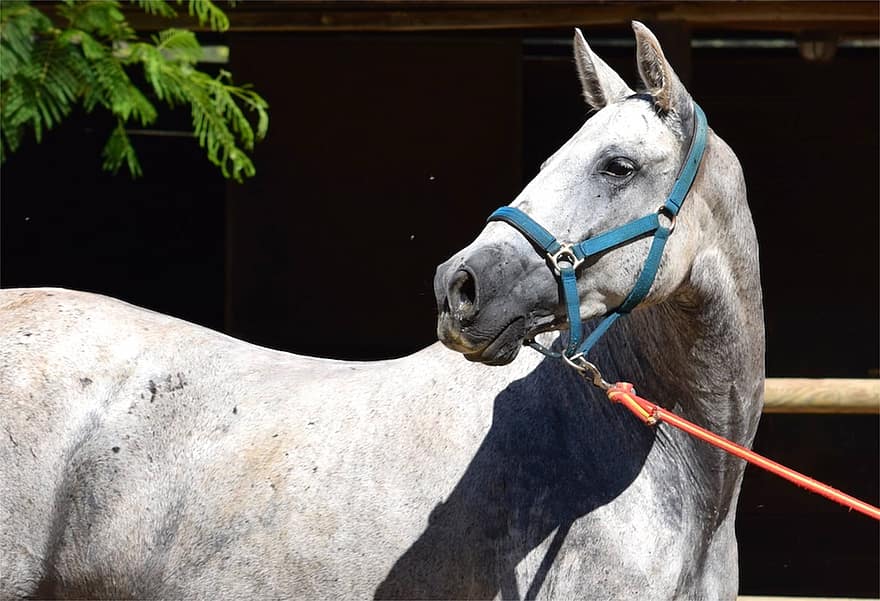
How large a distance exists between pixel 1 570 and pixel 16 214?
6.73 meters

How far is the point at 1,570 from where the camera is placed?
234 cm

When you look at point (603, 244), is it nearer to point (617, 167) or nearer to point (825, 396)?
point (617, 167)

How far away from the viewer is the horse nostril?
1949 millimetres

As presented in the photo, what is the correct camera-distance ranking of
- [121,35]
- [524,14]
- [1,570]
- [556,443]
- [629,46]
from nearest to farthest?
1. [556,443]
2. [1,570]
3. [121,35]
4. [524,14]
5. [629,46]

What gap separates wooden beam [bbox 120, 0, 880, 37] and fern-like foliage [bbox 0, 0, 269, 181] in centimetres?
66

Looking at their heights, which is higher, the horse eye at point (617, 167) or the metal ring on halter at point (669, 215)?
the horse eye at point (617, 167)

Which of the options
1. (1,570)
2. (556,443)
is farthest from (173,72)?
(556,443)

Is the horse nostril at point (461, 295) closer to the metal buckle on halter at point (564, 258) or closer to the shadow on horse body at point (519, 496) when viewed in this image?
the metal buckle on halter at point (564, 258)

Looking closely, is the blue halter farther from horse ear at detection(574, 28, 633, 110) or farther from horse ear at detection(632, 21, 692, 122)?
horse ear at detection(574, 28, 633, 110)

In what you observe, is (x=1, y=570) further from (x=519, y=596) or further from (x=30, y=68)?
(x=30, y=68)

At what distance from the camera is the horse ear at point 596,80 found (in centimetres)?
225

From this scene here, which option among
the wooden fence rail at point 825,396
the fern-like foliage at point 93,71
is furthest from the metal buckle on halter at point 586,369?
the fern-like foliage at point 93,71

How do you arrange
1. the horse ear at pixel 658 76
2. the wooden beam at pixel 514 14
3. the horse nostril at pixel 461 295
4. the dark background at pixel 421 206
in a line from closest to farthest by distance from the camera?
the horse nostril at pixel 461 295
the horse ear at pixel 658 76
the wooden beam at pixel 514 14
the dark background at pixel 421 206

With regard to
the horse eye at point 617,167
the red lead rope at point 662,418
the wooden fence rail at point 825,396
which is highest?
the horse eye at point 617,167
